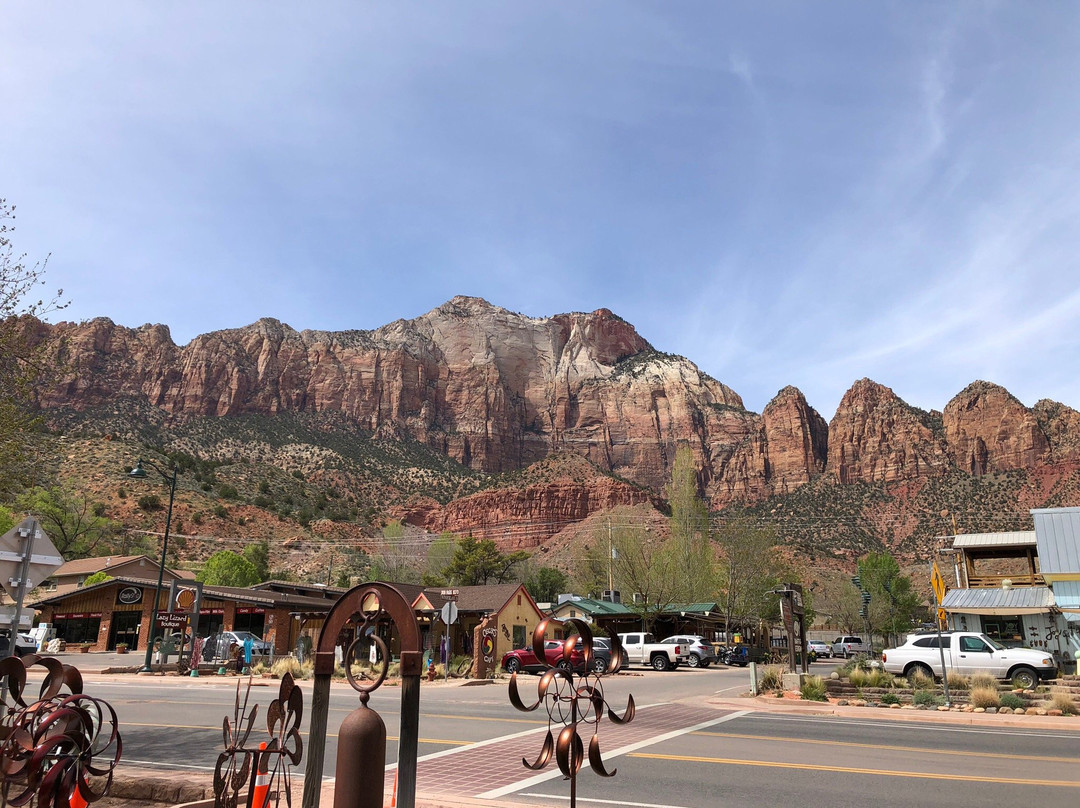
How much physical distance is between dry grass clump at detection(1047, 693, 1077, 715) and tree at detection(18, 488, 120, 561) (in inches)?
2541

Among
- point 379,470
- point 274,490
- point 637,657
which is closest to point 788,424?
point 379,470

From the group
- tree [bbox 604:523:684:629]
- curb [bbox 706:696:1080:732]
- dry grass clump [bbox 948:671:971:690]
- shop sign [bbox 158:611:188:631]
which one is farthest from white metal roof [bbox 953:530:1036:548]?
shop sign [bbox 158:611:188:631]

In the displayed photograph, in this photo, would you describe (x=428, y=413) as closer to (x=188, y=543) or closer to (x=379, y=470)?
(x=379, y=470)

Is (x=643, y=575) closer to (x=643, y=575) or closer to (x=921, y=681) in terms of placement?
(x=643, y=575)

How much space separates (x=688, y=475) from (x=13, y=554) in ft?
215

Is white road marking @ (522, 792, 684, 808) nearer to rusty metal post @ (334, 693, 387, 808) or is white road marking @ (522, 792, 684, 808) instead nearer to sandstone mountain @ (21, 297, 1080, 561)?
rusty metal post @ (334, 693, 387, 808)

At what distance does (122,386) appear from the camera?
12888 cm

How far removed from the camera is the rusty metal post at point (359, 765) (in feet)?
14.9

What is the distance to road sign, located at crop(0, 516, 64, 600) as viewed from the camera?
926 cm

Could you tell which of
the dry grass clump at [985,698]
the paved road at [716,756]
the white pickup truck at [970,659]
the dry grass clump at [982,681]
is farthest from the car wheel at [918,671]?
the paved road at [716,756]

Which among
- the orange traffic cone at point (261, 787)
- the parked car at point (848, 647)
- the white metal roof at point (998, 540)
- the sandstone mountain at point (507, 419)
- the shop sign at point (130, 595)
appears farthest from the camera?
the sandstone mountain at point (507, 419)

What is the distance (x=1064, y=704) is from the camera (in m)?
17.0

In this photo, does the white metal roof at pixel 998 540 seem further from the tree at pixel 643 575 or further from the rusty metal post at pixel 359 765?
the rusty metal post at pixel 359 765

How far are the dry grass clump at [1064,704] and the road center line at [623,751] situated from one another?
714 centimetres
